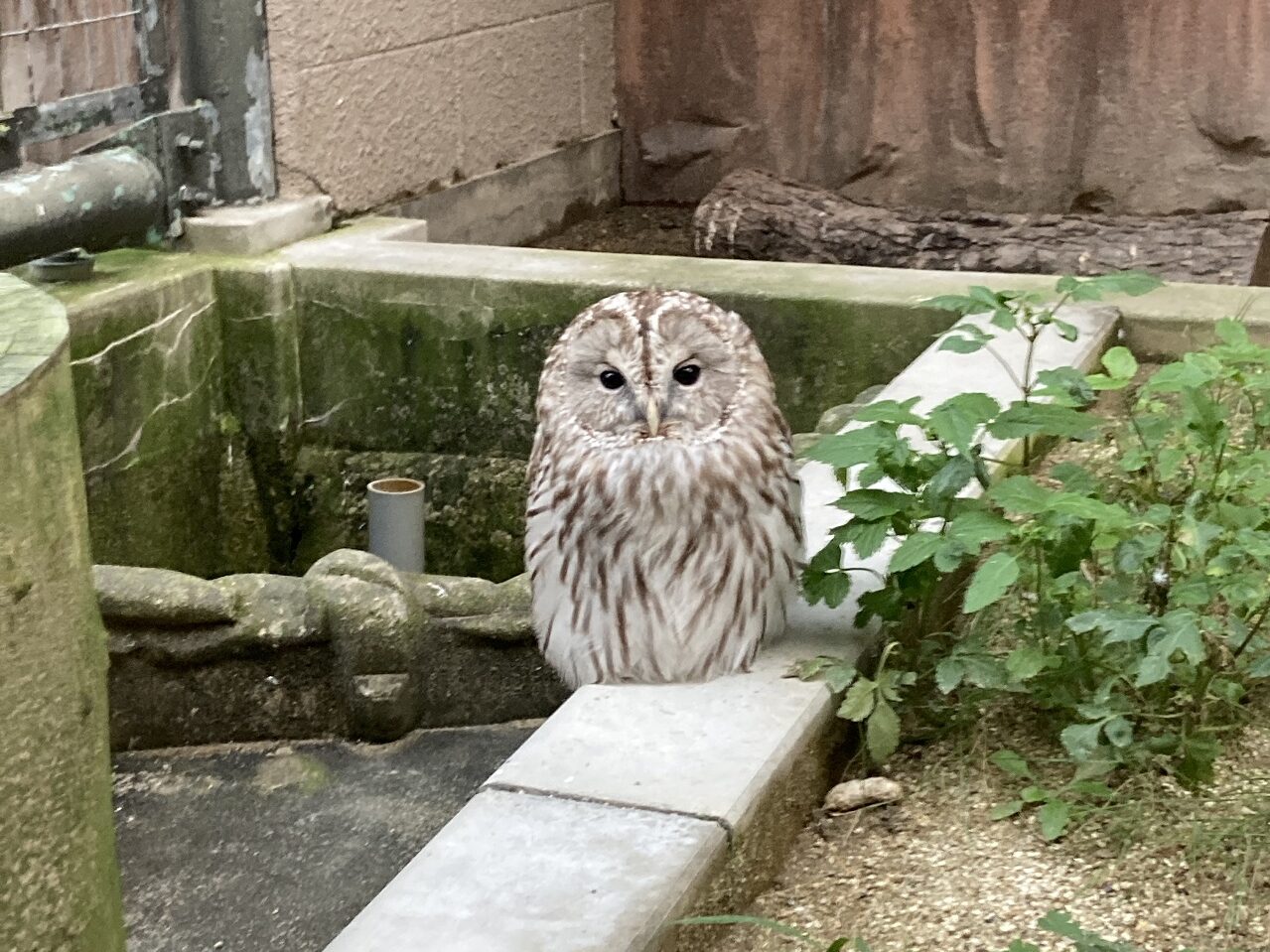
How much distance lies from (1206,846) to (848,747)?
552 millimetres

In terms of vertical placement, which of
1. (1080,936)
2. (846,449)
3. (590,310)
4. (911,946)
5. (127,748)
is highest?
(590,310)

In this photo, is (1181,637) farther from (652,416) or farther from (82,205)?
(82,205)

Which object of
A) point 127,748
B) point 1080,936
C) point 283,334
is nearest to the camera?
point 1080,936

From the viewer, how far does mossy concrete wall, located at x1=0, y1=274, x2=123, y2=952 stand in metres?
1.47

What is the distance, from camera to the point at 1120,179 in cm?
698

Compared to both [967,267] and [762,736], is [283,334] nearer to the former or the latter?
[967,267]

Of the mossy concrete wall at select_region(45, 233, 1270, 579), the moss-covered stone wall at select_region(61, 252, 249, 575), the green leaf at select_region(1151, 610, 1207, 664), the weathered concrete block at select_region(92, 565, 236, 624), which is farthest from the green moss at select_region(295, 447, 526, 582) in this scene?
the green leaf at select_region(1151, 610, 1207, 664)

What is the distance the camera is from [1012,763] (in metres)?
2.52

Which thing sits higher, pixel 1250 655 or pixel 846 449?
pixel 846 449

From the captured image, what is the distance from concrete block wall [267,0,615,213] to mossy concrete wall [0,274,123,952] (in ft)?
12.8

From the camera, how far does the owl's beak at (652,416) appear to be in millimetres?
2596

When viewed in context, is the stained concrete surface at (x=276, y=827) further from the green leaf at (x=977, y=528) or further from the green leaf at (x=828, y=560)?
the green leaf at (x=977, y=528)

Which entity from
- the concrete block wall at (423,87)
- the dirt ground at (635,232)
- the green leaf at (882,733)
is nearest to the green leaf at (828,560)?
the green leaf at (882,733)

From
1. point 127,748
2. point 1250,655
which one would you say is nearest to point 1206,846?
point 1250,655
